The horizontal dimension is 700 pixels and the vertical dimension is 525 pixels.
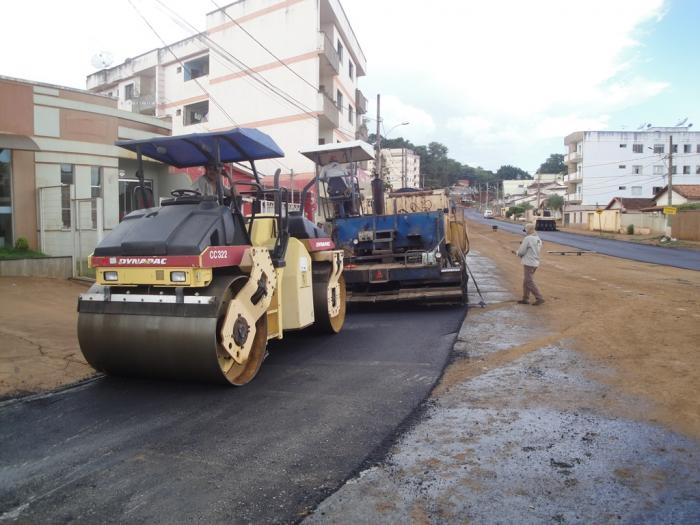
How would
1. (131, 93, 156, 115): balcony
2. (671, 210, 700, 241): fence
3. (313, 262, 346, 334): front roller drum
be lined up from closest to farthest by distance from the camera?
1. (313, 262, 346, 334): front roller drum
2. (671, 210, 700, 241): fence
3. (131, 93, 156, 115): balcony

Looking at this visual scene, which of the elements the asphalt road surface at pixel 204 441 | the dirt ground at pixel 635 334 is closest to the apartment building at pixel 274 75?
the dirt ground at pixel 635 334

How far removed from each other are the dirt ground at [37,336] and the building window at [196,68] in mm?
23703

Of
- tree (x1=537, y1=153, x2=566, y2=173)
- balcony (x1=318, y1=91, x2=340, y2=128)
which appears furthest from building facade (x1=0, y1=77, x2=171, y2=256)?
tree (x1=537, y1=153, x2=566, y2=173)

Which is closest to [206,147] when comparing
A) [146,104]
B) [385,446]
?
[385,446]

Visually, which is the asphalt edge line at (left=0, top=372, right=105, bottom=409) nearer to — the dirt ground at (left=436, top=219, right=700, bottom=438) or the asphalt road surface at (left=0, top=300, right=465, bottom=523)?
the asphalt road surface at (left=0, top=300, right=465, bottom=523)

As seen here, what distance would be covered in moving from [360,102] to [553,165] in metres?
97.7

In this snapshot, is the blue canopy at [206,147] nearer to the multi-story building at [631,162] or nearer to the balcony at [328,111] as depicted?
the balcony at [328,111]

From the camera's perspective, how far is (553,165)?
405 ft

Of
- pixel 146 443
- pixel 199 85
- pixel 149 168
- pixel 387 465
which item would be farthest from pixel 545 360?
pixel 199 85

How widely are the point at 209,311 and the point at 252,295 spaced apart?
648mm

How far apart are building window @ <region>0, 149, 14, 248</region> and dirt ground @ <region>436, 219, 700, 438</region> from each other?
34.6 ft

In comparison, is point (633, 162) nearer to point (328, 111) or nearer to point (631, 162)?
point (631, 162)

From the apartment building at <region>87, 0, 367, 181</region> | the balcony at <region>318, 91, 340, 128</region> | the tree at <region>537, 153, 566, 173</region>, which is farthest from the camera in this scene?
the tree at <region>537, 153, 566, 173</region>

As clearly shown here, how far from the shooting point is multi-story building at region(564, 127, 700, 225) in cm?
6125
